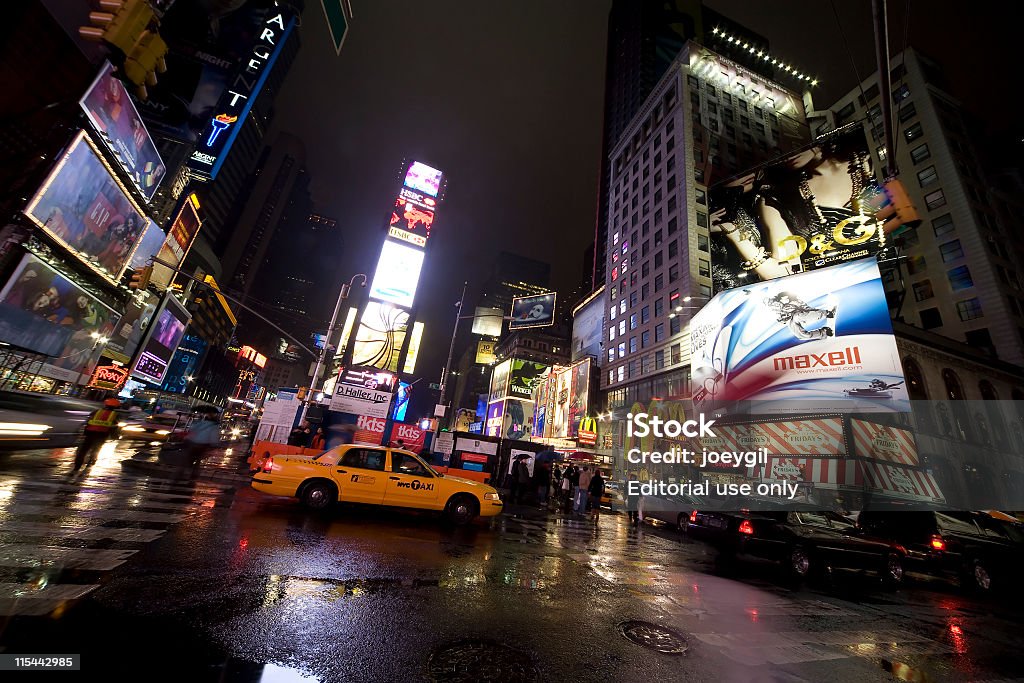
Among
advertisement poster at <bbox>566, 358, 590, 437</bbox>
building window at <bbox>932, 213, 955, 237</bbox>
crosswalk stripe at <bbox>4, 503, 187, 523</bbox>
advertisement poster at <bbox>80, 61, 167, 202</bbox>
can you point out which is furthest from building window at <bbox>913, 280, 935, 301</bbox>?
advertisement poster at <bbox>80, 61, 167, 202</bbox>

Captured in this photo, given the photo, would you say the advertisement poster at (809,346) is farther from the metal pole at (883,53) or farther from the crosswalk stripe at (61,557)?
the crosswalk stripe at (61,557)

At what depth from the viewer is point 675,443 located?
3331cm

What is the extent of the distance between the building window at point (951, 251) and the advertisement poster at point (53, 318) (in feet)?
239

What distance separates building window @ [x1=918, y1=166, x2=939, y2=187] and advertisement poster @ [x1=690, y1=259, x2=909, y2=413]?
2944 centimetres

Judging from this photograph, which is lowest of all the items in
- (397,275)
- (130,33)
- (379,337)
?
(130,33)

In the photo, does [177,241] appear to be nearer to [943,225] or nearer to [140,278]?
[140,278]

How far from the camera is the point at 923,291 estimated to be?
36.5 metres

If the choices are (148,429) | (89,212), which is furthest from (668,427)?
(89,212)

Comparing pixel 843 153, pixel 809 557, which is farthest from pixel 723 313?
pixel 809 557

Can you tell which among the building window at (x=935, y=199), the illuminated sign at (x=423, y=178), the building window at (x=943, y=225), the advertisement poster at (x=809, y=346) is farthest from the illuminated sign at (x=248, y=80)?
the building window at (x=935, y=199)

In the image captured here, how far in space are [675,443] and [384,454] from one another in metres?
→ 30.2

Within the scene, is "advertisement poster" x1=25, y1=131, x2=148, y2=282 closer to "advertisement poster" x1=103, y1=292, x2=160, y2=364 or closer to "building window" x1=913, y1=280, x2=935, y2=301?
"advertisement poster" x1=103, y1=292, x2=160, y2=364

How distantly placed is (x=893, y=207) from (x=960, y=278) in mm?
45664

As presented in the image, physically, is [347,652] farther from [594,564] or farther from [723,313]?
[723,313]
